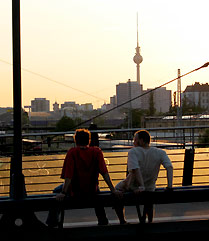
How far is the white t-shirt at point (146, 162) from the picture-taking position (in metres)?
5.31

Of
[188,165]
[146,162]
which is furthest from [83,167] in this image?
[188,165]

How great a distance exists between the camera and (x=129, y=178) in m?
5.32

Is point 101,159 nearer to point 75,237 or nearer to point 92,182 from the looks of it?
point 92,182

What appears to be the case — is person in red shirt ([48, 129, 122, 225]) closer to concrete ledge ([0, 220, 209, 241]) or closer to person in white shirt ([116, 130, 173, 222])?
person in white shirt ([116, 130, 173, 222])

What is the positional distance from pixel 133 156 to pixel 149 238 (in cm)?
91

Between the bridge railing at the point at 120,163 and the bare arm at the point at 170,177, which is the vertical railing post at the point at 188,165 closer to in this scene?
the bridge railing at the point at 120,163

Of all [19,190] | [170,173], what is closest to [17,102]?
Answer: [19,190]

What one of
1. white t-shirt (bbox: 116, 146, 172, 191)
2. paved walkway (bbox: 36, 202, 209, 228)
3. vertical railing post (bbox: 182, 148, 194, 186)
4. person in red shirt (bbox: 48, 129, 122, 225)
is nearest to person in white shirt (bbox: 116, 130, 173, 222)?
white t-shirt (bbox: 116, 146, 172, 191)

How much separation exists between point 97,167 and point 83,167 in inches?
5.7

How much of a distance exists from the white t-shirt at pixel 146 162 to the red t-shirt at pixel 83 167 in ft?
1.07

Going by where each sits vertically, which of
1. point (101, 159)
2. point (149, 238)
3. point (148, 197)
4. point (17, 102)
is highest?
point (17, 102)

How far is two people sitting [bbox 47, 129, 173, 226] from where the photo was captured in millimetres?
5125

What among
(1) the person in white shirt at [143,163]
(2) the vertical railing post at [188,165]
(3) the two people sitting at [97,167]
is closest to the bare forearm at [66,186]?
(3) the two people sitting at [97,167]

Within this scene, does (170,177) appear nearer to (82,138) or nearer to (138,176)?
(138,176)
